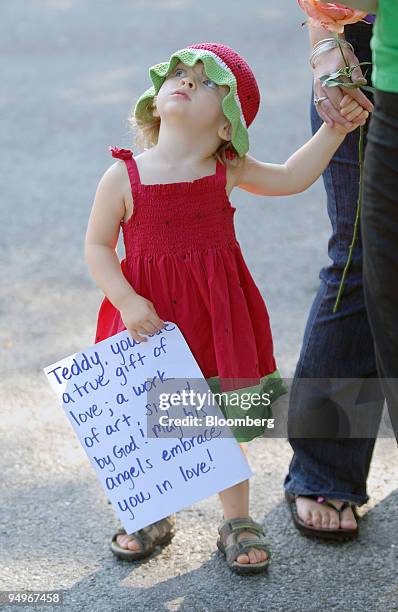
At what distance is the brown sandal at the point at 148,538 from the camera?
2.67m

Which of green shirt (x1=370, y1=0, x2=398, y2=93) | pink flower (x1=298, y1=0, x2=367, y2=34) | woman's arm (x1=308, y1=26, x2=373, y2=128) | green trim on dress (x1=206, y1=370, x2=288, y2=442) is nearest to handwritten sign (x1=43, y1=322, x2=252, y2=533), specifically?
green trim on dress (x1=206, y1=370, x2=288, y2=442)

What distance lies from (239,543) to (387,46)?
1303 mm

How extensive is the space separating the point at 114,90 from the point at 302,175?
15.6ft

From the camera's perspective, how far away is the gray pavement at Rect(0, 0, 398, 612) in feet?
8.50

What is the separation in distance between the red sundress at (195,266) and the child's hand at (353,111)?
12.0 inches

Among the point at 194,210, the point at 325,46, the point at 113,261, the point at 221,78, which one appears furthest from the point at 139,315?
the point at 325,46

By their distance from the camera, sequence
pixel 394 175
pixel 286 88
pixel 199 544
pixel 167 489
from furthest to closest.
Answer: pixel 286 88
pixel 199 544
pixel 167 489
pixel 394 175

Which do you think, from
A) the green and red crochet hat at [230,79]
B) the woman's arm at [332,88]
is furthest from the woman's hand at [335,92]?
the green and red crochet hat at [230,79]

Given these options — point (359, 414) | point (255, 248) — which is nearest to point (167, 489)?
point (359, 414)

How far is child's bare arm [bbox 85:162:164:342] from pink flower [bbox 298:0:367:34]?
0.53 meters

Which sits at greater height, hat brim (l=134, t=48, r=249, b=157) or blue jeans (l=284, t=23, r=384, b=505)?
hat brim (l=134, t=48, r=249, b=157)

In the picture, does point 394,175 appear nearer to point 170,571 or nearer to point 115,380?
point 115,380

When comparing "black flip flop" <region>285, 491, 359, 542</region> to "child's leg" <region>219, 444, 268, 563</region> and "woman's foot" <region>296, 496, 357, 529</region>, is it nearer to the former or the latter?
"woman's foot" <region>296, 496, 357, 529</region>

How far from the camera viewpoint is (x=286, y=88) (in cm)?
707
